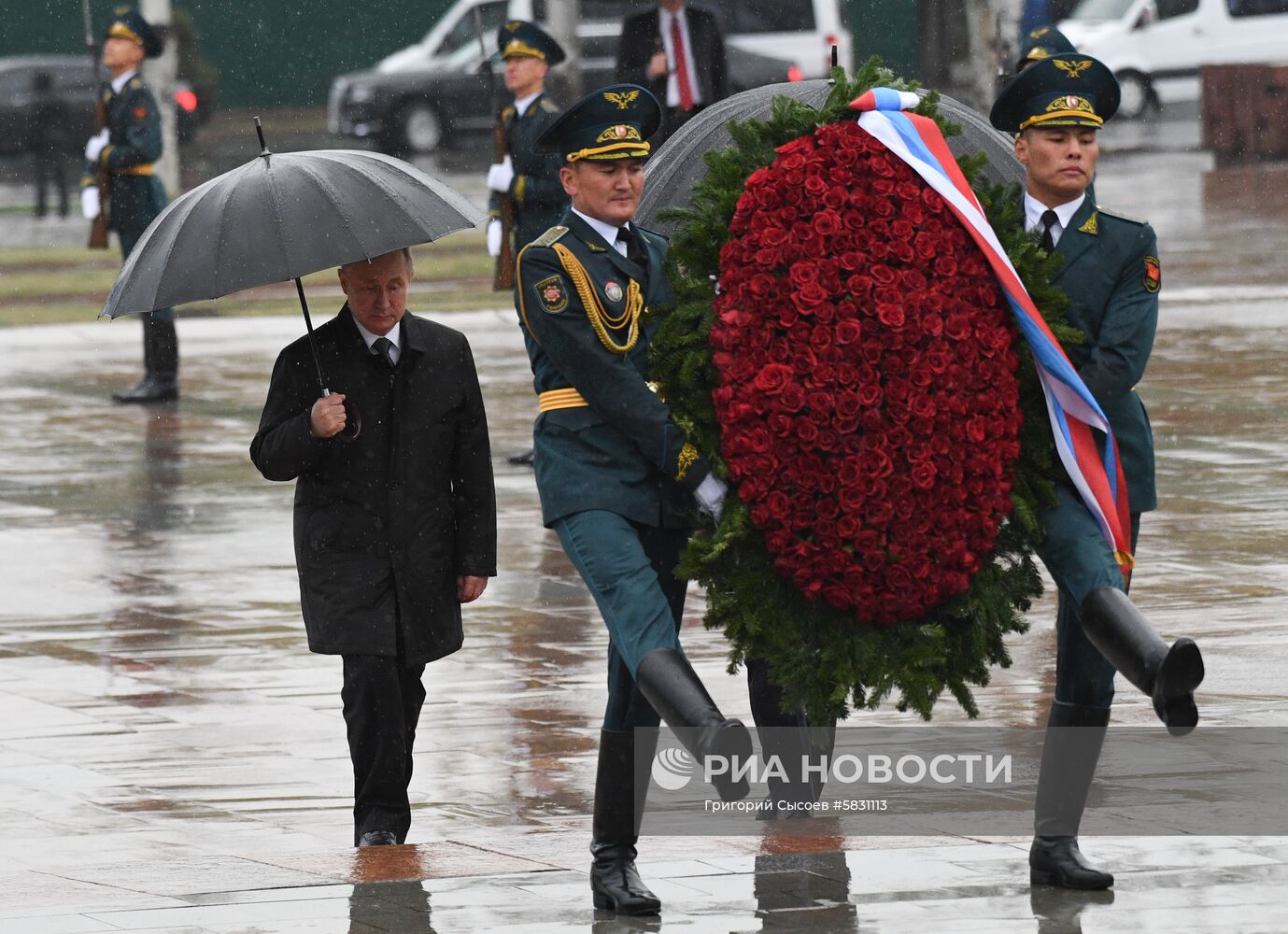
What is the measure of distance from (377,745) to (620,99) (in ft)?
5.56

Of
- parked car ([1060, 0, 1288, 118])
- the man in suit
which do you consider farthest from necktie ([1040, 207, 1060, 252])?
parked car ([1060, 0, 1288, 118])

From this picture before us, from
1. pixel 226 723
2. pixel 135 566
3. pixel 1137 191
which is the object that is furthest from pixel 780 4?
pixel 226 723

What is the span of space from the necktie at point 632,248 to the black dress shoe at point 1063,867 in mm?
1560

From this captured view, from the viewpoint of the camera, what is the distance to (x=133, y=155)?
15.4 m

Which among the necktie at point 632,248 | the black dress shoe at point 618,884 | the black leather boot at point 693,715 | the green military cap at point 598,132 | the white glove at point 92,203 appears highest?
the green military cap at point 598,132

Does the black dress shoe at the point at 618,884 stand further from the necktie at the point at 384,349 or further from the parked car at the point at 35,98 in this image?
the parked car at the point at 35,98

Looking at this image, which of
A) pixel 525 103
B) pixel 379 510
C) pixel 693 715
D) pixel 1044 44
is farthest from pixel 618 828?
pixel 525 103

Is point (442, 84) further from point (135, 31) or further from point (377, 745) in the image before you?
point (377, 745)

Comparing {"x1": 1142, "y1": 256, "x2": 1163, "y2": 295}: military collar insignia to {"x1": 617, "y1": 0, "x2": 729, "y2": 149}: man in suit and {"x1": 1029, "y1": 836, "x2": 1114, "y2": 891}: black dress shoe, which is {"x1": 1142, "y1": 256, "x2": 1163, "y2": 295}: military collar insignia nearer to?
{"x1": 1029, "y1": 836, "x2": 1114, "y2": 891}: black dress shoe

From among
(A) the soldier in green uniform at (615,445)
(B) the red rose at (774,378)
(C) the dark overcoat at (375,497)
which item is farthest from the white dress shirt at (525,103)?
(B) the red rose at (774,378)

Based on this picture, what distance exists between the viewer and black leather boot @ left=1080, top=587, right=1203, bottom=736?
5211 millimetres

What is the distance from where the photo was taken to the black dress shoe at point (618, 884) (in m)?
5.41

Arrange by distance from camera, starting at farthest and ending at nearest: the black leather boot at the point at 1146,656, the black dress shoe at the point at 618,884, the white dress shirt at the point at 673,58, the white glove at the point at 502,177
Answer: the white dress shirt at the point at 673,58 < the white glove at the point at 502,177 < the black dress shoe at the point at 618,884 < the black leather boot at the point at 1146,656

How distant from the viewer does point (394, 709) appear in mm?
6328
